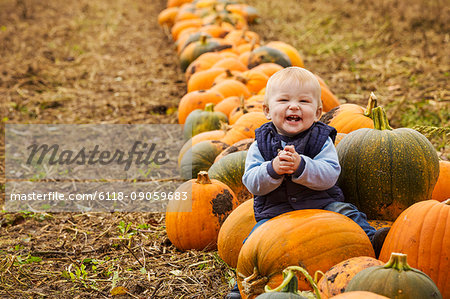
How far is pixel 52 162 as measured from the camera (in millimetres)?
5973

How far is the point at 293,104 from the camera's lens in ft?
9.75

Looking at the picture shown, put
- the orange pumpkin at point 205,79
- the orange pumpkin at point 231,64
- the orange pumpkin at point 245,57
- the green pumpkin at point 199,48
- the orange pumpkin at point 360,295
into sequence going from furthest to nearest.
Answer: the green pumpkin at point 199,48, the orange pumpkin at point 245,57, the orange pumpkin at point 231,64, the orange pumpkin at point 205,79, the orange pumpkin at point 360,295

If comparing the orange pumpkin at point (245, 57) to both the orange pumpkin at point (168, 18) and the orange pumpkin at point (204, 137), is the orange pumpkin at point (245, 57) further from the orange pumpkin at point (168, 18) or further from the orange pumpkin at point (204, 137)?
the orange pumpkin at point (168, 18)

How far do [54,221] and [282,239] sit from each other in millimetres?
2656

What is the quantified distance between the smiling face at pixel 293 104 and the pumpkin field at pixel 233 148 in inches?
21.0

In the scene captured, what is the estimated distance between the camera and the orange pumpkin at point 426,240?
8.61 feet

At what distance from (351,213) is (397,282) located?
897mm

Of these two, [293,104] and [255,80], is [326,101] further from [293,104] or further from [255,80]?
[293,104]

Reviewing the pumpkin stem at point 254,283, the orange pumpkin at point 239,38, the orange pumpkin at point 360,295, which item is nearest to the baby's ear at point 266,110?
the pumpkin stem at point 254,283

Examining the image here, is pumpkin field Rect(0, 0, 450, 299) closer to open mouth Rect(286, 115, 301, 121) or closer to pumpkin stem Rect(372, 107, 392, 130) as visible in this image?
pumpkin stem Rect(372, 107, 392, 130)

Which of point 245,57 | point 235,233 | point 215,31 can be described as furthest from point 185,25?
point 235,233

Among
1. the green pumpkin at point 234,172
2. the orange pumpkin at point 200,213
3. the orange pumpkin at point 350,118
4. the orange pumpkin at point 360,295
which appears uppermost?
the orange pumpkin at point 350,118

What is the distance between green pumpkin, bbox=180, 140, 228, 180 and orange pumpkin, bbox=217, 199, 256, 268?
1396 millimetres

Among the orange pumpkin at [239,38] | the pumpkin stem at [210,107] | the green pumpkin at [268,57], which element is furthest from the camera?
the orange pumpkin at [239,38]
